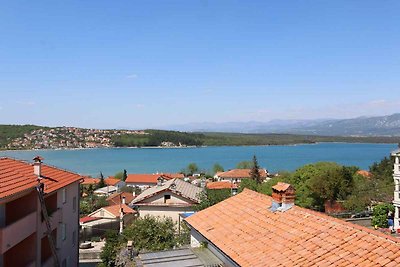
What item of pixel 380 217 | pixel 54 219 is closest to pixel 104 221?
pixel 54 219

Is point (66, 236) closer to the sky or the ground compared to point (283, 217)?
closer to the ground

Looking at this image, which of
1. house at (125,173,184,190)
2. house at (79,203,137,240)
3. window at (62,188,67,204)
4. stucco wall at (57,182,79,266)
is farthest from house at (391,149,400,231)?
house at (125,173,184,190)

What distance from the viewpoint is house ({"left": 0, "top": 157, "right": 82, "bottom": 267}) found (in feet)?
47.6

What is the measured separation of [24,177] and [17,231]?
2.94 metres

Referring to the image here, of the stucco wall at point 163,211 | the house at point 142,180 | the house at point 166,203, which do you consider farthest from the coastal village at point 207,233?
the house at point 142,180

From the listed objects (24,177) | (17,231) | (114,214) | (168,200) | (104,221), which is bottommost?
(104,221)

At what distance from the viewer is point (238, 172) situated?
10100cm

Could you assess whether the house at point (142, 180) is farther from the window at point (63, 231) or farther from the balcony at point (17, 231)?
the balcony at point (17, 231)

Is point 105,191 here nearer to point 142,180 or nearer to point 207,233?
point 142,180

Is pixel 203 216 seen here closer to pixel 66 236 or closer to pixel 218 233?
pixel 218 233

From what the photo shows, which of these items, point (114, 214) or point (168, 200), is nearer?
point (168, 200)

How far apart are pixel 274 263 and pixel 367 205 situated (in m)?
25.8

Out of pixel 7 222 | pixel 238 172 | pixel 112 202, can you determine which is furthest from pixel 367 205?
pixel 238 172

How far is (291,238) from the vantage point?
10.3 m
